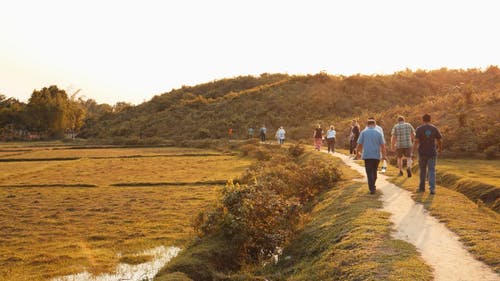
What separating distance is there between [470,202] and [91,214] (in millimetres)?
11577

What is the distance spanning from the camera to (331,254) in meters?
8.44

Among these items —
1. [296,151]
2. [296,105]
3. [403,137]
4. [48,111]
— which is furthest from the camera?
[48,111]

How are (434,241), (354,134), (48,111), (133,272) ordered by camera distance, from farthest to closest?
(48,111) < (354,134) < (133,272) < (434,241)

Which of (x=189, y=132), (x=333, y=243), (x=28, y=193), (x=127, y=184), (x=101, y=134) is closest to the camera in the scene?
(x=333, y=243)

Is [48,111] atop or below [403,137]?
atop

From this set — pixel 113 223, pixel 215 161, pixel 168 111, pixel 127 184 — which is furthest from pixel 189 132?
pixel 113 223

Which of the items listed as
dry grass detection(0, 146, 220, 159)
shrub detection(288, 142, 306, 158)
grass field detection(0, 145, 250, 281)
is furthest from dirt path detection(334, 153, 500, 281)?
dry grass detection(0, 146, 220, 159)

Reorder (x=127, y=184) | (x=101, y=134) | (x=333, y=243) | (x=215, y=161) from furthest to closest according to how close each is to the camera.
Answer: (x=101, y=134) → (x=215, y=161) → (x=127, y=184) → (x=333, y=243)

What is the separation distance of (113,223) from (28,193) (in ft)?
25.9

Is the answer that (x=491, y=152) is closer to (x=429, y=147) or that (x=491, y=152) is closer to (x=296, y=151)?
(x=429, y=147)

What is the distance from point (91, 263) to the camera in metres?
10.1

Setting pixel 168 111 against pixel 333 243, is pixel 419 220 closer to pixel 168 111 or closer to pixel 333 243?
pixel 333 243

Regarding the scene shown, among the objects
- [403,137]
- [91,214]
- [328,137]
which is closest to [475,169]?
[403,137]

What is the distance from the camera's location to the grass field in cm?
1046
